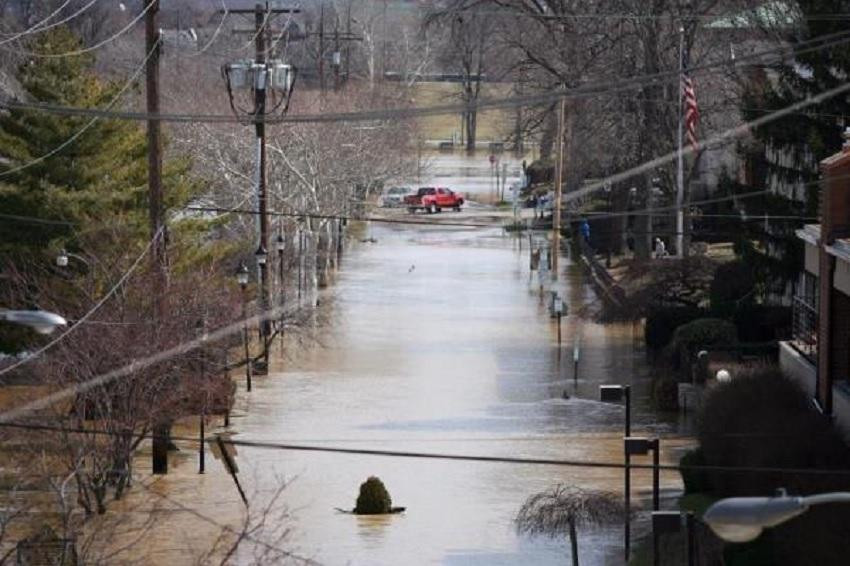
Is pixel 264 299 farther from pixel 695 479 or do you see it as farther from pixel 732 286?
pixel 695 479

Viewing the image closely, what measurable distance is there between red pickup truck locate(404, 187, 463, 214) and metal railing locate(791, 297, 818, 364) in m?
49.9

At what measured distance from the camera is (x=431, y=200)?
85.1m

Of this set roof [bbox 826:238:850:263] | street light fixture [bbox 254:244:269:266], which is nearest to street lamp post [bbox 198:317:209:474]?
street light fixture [bbox 254:244:269:266]

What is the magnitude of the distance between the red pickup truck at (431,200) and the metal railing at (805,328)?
164 feet

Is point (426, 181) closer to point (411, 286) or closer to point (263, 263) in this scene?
point (411, 286)

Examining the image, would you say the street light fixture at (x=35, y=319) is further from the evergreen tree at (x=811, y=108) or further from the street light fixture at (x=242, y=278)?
the evergreen tree at (x=811, y=108)

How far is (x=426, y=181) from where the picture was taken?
97250 mm

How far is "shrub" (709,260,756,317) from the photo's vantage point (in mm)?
→ 46750

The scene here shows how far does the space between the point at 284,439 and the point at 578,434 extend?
16.7ft

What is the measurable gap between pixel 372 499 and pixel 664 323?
1842 cm

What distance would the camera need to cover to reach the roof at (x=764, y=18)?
5528 cm

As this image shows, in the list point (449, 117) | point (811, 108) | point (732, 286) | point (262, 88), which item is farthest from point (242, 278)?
point (449, 117)

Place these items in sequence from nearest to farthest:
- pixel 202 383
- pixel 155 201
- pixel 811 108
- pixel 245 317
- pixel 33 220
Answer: pixel 202 383 → pixel 155 201 → pixel 245 317 → pixel 33 220 → pixel 811 108

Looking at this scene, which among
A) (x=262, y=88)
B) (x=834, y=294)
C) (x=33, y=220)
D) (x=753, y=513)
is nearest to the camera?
(x=753, y=513)
